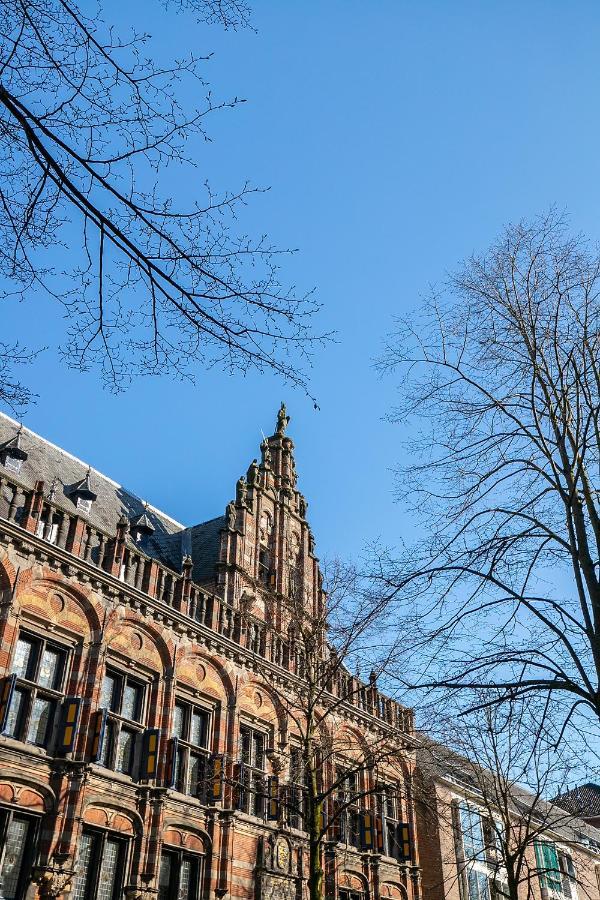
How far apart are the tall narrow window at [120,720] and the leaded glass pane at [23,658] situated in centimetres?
192

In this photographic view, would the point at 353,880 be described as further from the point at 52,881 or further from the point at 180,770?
the point at 52,881

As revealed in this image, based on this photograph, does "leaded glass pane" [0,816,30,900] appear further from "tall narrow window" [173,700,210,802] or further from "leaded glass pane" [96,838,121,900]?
"tall narrow window" [173,700,210,802]

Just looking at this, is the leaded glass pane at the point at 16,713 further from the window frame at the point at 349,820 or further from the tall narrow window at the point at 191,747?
the window frame at the point at 349,820

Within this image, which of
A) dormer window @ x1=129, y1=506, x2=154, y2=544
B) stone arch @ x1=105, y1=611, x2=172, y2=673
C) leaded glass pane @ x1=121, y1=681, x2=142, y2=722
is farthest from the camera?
dormer window @ x1=129, y1=506, x2=154, y2=544

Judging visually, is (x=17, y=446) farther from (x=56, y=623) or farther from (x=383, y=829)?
(x=383, y=829)

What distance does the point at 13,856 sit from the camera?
14.3 m

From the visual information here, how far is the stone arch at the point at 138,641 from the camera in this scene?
17703 mm

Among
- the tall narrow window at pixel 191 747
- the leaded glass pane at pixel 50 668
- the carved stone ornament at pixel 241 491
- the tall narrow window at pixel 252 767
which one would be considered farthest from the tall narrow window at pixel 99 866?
the carved stone ornament at pixel 241 491

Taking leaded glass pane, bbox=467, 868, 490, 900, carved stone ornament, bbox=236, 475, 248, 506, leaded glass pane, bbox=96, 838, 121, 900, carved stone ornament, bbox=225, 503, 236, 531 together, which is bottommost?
leaded glass pane, bbox=96, 838, 121, 900

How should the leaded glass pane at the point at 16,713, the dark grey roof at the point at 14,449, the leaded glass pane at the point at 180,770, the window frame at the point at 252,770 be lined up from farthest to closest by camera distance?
the dark grey roof at the point at 14,449 < the window frame at the point at 252,770 < the leaded glass pane at the point at 180,770 < the leaded glass pane at the point at 16,713

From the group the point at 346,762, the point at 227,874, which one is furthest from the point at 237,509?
the point at 227,874

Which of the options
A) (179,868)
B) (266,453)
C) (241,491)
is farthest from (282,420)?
(179,868)

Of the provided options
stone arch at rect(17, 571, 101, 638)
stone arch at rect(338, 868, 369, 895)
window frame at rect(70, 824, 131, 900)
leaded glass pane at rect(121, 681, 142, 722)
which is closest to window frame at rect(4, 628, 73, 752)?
stone arch at rect(17, 571, 101, 638)

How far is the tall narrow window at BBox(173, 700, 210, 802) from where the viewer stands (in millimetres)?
18609
